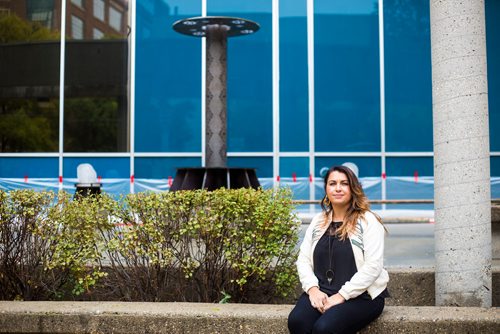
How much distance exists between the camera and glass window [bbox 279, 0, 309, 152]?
19.4m

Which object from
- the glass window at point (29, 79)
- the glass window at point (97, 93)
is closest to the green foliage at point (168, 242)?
the glass window at point (97, 93)

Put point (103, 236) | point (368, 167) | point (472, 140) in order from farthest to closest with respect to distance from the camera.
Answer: point (368, 167)
point (103, 236)
point (472, 140)

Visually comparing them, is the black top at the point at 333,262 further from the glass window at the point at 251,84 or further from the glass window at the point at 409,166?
the glass window at the point at 409,166

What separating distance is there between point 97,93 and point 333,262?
16.0 metres

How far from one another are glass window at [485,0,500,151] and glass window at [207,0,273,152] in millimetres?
6056

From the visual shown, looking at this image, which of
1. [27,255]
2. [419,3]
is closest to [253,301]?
[27,255]

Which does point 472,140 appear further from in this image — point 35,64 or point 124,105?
point 35,64

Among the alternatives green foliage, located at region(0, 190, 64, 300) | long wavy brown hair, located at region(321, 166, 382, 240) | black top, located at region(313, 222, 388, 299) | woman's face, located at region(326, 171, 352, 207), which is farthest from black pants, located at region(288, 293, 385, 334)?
green foliage, located at region(0, 190, 64, 300)

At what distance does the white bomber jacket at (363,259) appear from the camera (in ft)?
15.1

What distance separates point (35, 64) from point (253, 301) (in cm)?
1603

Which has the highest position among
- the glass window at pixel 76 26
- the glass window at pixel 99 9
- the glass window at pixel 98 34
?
the glass window at pixel 99 9

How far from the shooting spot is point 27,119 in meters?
20.1

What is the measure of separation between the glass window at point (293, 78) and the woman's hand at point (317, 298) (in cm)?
1471

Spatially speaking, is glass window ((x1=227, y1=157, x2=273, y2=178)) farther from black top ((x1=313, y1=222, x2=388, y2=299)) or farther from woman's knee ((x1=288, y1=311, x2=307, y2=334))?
woman's knee ((x1=288, y1=311, x2=307, y2=334))
